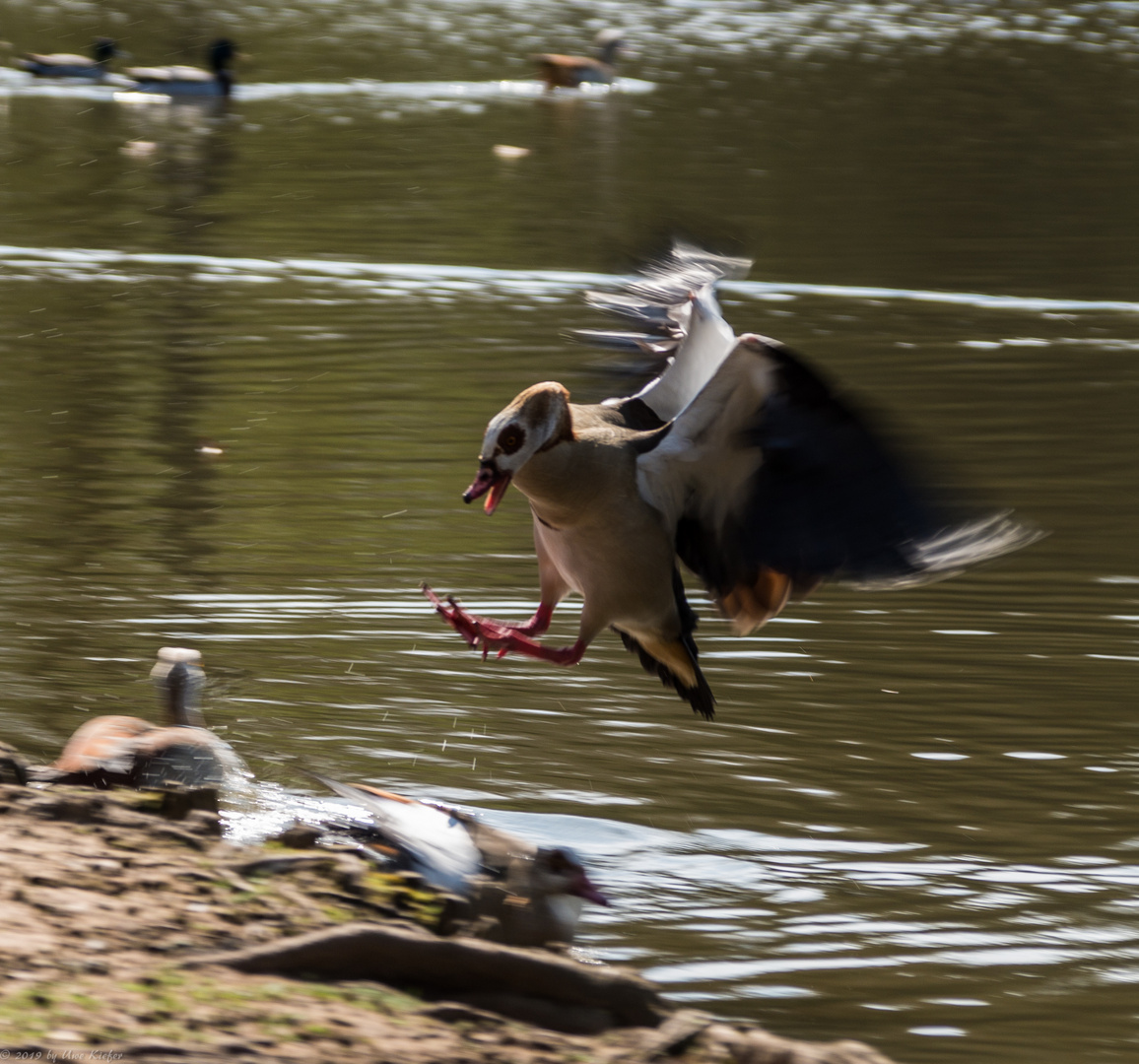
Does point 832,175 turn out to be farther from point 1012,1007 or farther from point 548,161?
point 1012,1007

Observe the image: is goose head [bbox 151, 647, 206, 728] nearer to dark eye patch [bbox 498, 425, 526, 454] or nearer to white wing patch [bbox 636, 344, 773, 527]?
dark eye patch [bbox 498, 425, 526, 454]

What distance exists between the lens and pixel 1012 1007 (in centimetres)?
507

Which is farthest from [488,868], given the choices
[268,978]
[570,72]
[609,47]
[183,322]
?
[609,47]

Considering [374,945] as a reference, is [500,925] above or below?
below

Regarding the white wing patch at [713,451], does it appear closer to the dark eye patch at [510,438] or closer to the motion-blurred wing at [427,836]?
the dark eye patch at [510,438]

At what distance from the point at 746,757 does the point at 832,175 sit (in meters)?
15.2

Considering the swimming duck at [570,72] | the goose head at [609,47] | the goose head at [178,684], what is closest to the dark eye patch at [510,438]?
the goose head at [178,684]

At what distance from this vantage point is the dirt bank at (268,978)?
12.9 feet

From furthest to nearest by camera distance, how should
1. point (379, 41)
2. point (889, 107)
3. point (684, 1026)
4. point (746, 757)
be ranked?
point (379, 41) → point (889, 107) → point (746, 757) → point (684, 1026)

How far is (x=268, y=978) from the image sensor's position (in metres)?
4.28

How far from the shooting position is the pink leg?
19.0 feet

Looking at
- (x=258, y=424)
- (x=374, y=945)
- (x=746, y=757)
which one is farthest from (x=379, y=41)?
(x=374, y=945)

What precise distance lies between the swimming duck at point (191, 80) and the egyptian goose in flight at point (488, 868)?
74.3 ft

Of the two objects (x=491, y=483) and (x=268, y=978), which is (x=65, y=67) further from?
(x=268, y=978)
